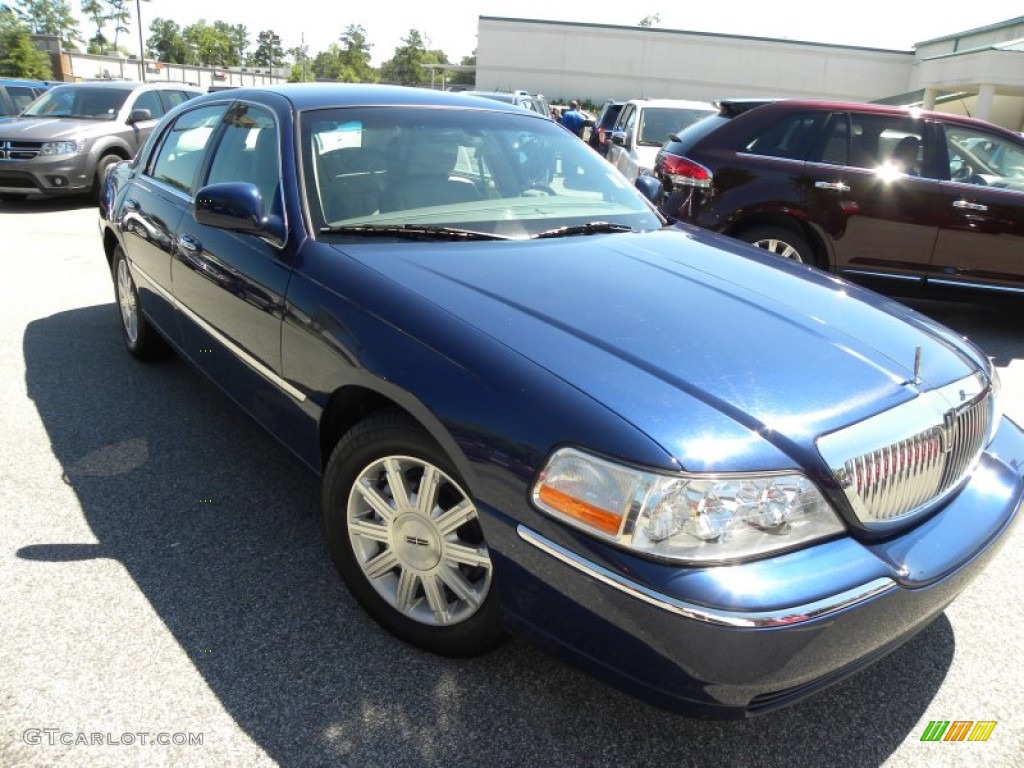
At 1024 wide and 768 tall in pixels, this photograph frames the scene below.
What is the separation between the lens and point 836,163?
619cm

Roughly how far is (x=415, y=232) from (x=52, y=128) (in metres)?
10.1

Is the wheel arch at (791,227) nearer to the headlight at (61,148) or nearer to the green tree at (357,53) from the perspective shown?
the headlight at (61,148)

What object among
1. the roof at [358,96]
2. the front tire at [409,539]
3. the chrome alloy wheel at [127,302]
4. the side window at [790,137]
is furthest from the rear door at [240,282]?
the side window at [790,137]

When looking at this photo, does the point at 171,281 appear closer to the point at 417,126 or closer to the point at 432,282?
the point at 417,126

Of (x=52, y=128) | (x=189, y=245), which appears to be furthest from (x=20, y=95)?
(x=189, y=245)

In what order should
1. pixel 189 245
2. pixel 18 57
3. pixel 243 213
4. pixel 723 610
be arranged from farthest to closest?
1. pixel 18 57
2. pixel 189 245
3. pixel 243 213
4. pixel 723 610

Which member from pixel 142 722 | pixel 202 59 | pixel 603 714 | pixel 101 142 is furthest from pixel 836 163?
pixel 202 59

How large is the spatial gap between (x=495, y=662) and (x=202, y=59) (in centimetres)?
10555

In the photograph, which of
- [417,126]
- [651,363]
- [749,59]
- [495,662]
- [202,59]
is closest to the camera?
[651,363]

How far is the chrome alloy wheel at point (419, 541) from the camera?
2.15 meters

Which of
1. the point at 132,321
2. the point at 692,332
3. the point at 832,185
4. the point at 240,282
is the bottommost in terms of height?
the point at 132,321

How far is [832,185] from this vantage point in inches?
240

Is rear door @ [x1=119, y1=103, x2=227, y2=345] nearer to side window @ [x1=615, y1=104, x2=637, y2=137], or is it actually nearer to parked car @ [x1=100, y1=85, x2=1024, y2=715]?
parked car @ [x1=100, y1=85, x2=1024, y2=715]

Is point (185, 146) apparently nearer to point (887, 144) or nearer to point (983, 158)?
point (887, 144)
